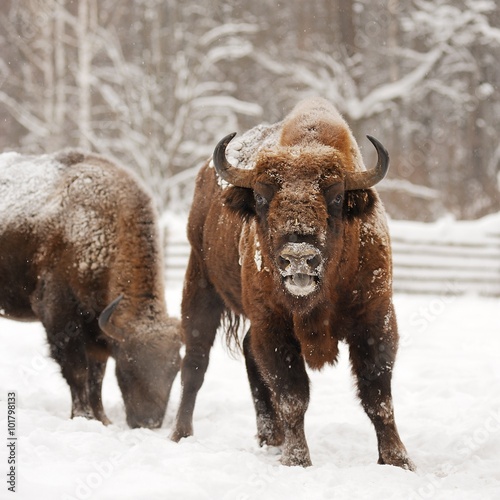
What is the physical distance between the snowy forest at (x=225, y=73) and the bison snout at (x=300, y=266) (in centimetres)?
1360

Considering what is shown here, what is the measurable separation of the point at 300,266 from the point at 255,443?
226 cm

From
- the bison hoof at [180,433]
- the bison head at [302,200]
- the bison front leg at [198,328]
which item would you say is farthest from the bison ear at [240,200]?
the bison hoof at [180,433]

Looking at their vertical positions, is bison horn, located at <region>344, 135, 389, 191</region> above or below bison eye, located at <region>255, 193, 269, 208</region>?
above

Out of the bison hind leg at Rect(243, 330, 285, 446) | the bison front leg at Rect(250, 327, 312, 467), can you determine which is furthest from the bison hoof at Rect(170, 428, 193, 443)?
the bison front leg at Rect(250, 327, 312, 467)

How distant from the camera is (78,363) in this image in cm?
712

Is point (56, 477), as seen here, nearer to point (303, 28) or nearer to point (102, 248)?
point (102, 248)

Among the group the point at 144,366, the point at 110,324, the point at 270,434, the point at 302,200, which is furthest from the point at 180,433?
the point at 302,200

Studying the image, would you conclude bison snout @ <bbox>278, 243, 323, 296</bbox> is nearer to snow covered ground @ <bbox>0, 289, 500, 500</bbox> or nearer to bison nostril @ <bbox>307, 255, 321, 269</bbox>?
bison nostril @ <bbox>307, 255, 321, 269</bbox>

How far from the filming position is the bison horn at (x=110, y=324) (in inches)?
261

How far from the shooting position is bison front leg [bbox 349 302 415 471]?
4957 millimetres

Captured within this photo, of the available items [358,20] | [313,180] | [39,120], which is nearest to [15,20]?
[39,120]

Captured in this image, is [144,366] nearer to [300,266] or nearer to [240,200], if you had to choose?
[240,200]

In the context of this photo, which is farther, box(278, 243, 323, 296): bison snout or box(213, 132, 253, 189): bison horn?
box(213, 132, 253, 189): bison horn

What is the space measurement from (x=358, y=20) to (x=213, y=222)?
662 inches
